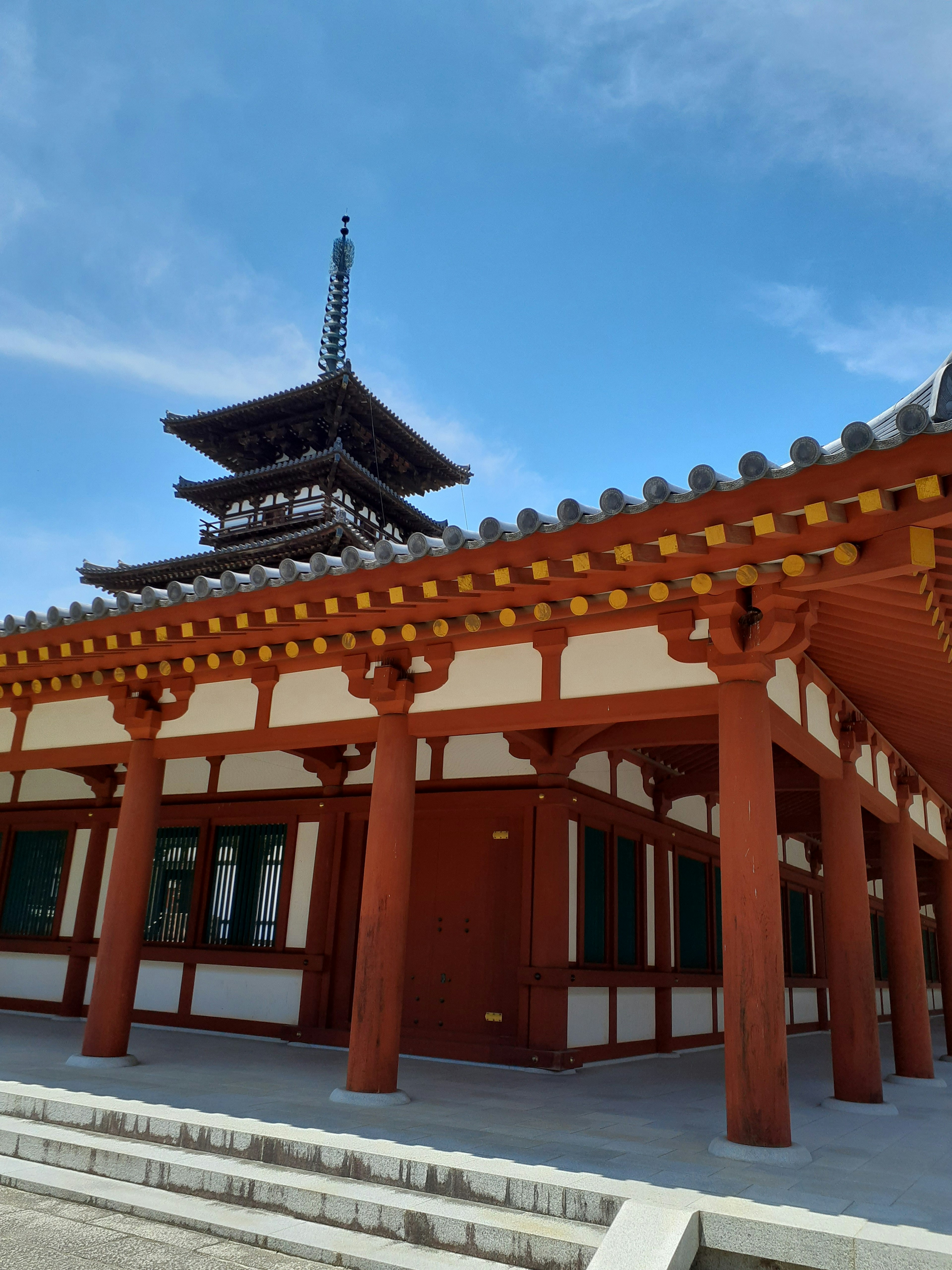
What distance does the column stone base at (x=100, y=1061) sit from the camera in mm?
7016

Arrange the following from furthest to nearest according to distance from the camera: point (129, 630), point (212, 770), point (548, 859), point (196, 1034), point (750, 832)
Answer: point (212, 770) → point (196, 1034) → point (548, 859) → point (129, 630) → point (750, 832)

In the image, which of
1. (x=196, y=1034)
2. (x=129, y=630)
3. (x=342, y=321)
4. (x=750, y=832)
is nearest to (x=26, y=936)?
(x=196, y=1034)

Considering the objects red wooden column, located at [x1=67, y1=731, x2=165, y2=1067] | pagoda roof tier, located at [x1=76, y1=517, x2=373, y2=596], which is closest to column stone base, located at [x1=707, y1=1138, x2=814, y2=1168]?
red wooden column, located at [x1=67, y1=731, x2=165, y2=1067]

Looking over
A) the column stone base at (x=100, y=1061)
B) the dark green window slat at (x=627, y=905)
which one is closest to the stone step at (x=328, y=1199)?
the column stone base at (x=100, y=1061)

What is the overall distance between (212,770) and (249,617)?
4936 mm

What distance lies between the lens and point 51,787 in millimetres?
11914

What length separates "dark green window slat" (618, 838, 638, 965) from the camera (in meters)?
9.44

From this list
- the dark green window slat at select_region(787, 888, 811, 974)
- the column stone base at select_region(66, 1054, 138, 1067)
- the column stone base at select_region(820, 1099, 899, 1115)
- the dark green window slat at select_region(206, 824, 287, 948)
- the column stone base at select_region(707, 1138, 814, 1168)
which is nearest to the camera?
the column stone base at select_region(707, 1138, 814, 1168)

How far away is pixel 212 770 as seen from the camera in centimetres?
1075

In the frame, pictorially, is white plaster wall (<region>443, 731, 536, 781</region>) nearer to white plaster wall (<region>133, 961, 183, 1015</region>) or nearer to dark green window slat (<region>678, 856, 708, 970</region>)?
dark green window slat (<region>678, 856, 708, 970</region>)

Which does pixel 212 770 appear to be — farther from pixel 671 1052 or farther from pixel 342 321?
pixel 342 321

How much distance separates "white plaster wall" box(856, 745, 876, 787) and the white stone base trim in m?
4.61

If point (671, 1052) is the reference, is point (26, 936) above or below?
above

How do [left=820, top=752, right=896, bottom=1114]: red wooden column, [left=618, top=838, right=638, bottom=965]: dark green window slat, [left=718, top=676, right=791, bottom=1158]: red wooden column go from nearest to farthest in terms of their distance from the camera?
[left=718, top=676, right=791, bottom=1158]: red wooden column < [left=820, top=752, right=896, bottom=1114]: red wooden column < [left=618, top=838, right=638, bottom=965]: dark green window slat
